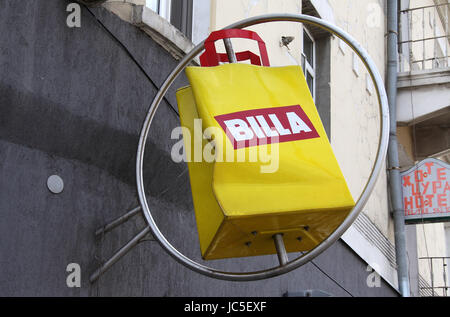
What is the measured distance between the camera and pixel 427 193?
7.96m

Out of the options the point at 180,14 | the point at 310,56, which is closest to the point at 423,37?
the point at 310,56

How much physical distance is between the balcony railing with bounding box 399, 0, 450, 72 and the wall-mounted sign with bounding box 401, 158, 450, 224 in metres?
1.39

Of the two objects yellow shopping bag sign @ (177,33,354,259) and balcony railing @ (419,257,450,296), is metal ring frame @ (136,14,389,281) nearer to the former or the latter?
yellow shopping bag sign @ (177,33,354,259)

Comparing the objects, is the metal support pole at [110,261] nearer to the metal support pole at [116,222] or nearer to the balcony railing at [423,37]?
the metal support pole at [116,222]

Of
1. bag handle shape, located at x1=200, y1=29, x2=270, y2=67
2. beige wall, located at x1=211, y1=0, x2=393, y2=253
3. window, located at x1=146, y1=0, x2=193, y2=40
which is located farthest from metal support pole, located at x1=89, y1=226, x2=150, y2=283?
beige wall, located at x1=211, y1=0, x2=393, y2=253

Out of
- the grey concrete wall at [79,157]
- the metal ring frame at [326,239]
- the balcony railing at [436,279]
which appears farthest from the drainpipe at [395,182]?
the metal ring frame at [326,239]

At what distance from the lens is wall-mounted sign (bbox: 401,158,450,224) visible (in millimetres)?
7926

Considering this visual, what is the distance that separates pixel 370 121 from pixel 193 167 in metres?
5.59

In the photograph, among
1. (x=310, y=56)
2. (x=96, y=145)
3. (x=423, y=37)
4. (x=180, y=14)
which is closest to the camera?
(x=96, y=145)

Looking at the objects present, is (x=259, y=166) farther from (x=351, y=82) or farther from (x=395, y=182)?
(x=395, y=182)

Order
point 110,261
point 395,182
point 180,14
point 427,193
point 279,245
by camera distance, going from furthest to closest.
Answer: point 395,182
point 427,193
point 180,14
point 110,261
point 279,245

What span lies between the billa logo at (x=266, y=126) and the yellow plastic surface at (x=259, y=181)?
0.9 inches

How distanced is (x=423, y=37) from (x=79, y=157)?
8039 millimetres
